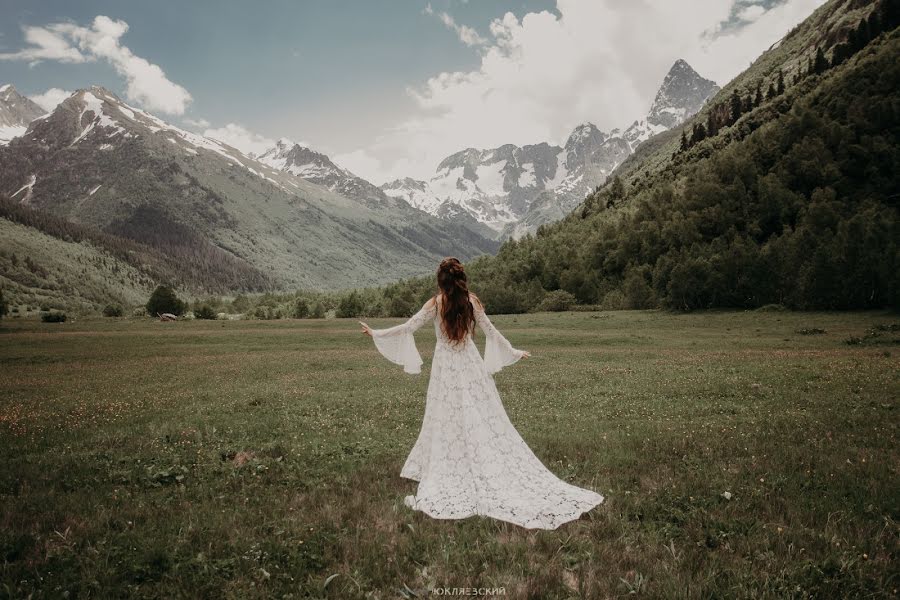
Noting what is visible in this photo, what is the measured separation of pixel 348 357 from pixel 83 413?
27833 mm

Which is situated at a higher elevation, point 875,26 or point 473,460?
point 875,26

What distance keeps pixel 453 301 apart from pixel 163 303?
159 metres

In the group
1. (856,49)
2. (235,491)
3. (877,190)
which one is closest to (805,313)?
(877,190)

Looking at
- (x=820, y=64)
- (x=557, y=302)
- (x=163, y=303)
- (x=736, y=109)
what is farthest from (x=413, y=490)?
(x=736, y=109)

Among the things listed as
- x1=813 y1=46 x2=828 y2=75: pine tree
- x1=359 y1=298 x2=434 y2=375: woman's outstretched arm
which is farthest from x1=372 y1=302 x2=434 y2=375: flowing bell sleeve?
x1=813 y1=46 x2=828 y2=75: pine tree

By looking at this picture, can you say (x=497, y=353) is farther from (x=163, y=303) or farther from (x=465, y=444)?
(x=163, y=303)

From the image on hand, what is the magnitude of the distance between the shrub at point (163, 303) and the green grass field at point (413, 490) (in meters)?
139

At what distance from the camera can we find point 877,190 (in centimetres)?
10075

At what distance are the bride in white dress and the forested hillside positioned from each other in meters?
79.3

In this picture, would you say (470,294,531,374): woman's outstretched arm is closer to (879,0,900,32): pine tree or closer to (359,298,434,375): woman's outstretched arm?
(359,298,434,375): woman's outstretched arm

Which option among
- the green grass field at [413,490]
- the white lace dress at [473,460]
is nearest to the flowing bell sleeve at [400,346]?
the white lace dress at [473,460]

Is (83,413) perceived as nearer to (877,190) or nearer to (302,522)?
(302,522)

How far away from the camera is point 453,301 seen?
9695 mm

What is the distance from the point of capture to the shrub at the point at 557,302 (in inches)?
4825
